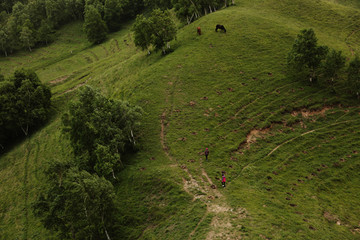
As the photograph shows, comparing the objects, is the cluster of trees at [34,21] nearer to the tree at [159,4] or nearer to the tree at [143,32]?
the tree at [159,4]

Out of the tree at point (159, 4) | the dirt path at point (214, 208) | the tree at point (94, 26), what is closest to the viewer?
the dirt path at point (214, 208)

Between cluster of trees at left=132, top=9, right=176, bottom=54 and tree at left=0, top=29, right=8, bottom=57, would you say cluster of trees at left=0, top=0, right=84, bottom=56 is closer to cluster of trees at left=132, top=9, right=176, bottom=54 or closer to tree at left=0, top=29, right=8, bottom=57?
tree at left=0, top=29, right=8, bottom=57

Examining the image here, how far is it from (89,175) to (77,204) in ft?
12.6

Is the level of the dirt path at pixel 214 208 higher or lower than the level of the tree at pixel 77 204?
lower

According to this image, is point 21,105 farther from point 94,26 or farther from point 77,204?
point 94,26

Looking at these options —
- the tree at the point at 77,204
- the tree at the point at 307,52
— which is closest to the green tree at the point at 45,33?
the tree at the point at 77,204

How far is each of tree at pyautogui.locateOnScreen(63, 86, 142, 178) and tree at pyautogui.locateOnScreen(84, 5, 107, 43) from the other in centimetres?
9018

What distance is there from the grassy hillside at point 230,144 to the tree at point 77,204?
5080mm

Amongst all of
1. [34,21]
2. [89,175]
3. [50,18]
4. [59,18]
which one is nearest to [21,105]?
[89,175]

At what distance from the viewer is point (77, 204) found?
2934cm

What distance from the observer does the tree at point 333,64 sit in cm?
Answer: 4978

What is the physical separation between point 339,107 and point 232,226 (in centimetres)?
3800

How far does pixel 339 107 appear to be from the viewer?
49.3 m

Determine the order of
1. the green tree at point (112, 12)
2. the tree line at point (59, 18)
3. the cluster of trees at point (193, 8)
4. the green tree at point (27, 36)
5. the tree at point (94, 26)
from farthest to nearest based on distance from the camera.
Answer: the green tree at point (112, 12), the tree line at point (59, 18), the tree at point (94, 26), the green tree at point (27, 36), the cluster of trees at point (193, 8)
